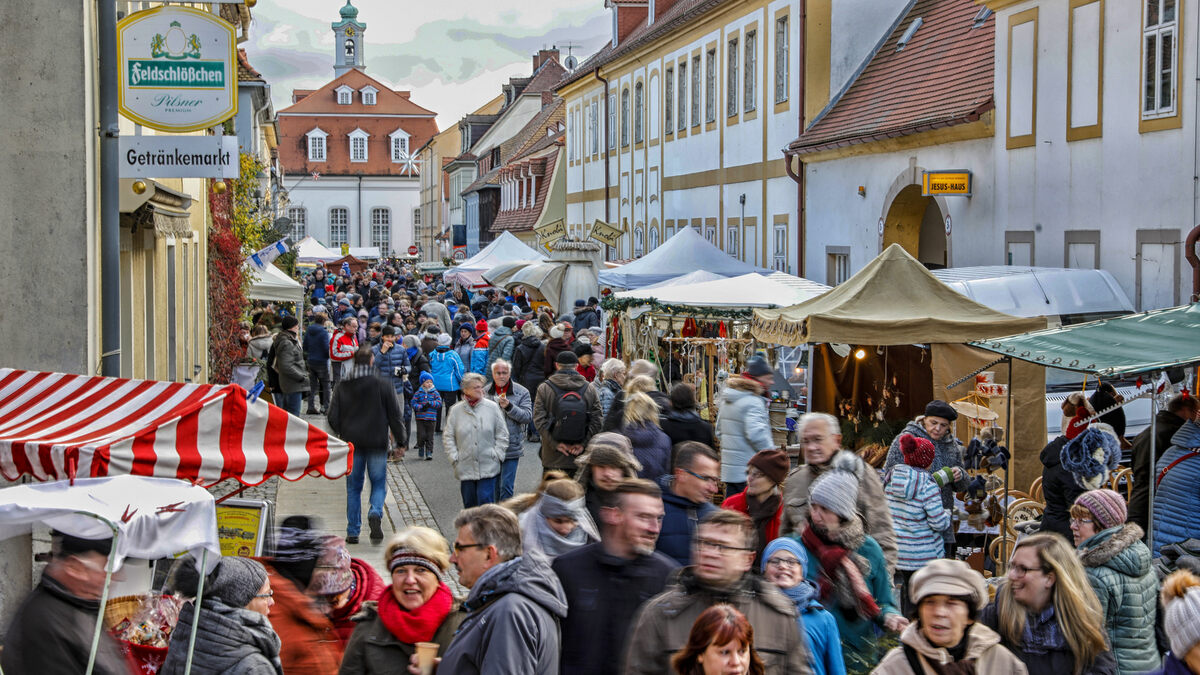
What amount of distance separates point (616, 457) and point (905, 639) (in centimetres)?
232

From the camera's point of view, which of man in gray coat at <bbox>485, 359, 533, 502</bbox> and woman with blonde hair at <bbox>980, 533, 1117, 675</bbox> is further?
man in gray coat at <bbox>485, 359, 533, 502</bbox>

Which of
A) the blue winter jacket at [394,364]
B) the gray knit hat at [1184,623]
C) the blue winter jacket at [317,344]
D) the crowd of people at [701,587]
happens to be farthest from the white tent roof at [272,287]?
the gray knit hat at [1184,623]

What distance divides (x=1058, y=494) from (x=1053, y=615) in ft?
10.9

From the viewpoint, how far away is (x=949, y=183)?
1916 centimetres

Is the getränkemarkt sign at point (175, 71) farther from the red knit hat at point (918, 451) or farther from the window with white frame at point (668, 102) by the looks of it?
the window with white frame at point (668, 102)

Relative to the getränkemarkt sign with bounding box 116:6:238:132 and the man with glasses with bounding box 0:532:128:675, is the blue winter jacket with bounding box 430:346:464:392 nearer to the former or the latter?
the getränkemarkt sign with bounding box 116:6:238:132

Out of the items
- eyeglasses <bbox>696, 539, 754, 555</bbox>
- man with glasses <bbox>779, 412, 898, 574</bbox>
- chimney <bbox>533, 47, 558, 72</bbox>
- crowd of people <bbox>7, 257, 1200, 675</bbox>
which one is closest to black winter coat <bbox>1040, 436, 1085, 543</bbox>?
crowd of people <bbox>7, 257, 1200, 675</bbox>

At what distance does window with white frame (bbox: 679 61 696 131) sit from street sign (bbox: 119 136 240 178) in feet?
84.1

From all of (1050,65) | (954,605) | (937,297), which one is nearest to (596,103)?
(1050,65)

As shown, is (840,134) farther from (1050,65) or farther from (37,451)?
(37,451)

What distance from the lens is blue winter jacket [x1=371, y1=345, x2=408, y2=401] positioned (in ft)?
61.2

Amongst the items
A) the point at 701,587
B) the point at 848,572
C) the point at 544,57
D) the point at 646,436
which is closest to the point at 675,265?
the point at 646,436

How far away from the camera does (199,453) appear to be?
7.74m

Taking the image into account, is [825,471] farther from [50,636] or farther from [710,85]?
[710,85]
